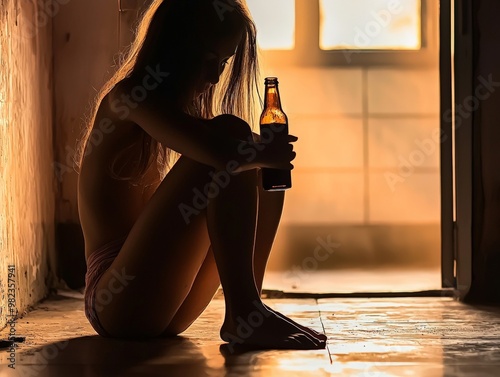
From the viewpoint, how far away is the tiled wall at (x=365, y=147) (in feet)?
8.90

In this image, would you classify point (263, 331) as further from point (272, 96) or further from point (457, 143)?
point (457, 143)

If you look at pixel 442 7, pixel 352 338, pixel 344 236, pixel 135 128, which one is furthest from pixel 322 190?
pixel 135 128

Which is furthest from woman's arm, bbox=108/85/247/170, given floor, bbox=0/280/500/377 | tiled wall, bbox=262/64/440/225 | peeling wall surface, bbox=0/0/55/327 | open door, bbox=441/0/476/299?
tiled wall, bbox=262/64/440/225

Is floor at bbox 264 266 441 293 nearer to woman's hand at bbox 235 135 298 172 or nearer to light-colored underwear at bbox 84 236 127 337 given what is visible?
light-colored underwear at bbox 84 236 127 337

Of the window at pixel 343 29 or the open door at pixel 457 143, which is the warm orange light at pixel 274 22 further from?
the open door at pixel 457 143

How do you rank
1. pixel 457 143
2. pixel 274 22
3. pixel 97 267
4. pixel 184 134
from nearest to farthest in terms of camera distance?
pixel 184 134, pixel 97 267, pixel 457 143, pixel 274 22

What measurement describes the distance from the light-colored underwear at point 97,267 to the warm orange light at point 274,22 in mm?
1234

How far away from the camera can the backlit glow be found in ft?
8.52

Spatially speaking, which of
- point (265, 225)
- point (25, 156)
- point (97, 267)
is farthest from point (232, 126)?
point (25, 156)

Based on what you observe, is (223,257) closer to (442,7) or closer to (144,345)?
(144,345)

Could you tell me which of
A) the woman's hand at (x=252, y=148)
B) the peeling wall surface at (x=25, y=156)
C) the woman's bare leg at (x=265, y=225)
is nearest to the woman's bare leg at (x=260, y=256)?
the woman's bare leg at (x=265, y=225)

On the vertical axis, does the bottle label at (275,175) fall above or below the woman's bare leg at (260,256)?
above

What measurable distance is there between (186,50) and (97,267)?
450 millimetres

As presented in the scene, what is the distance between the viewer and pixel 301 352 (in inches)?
56.7
